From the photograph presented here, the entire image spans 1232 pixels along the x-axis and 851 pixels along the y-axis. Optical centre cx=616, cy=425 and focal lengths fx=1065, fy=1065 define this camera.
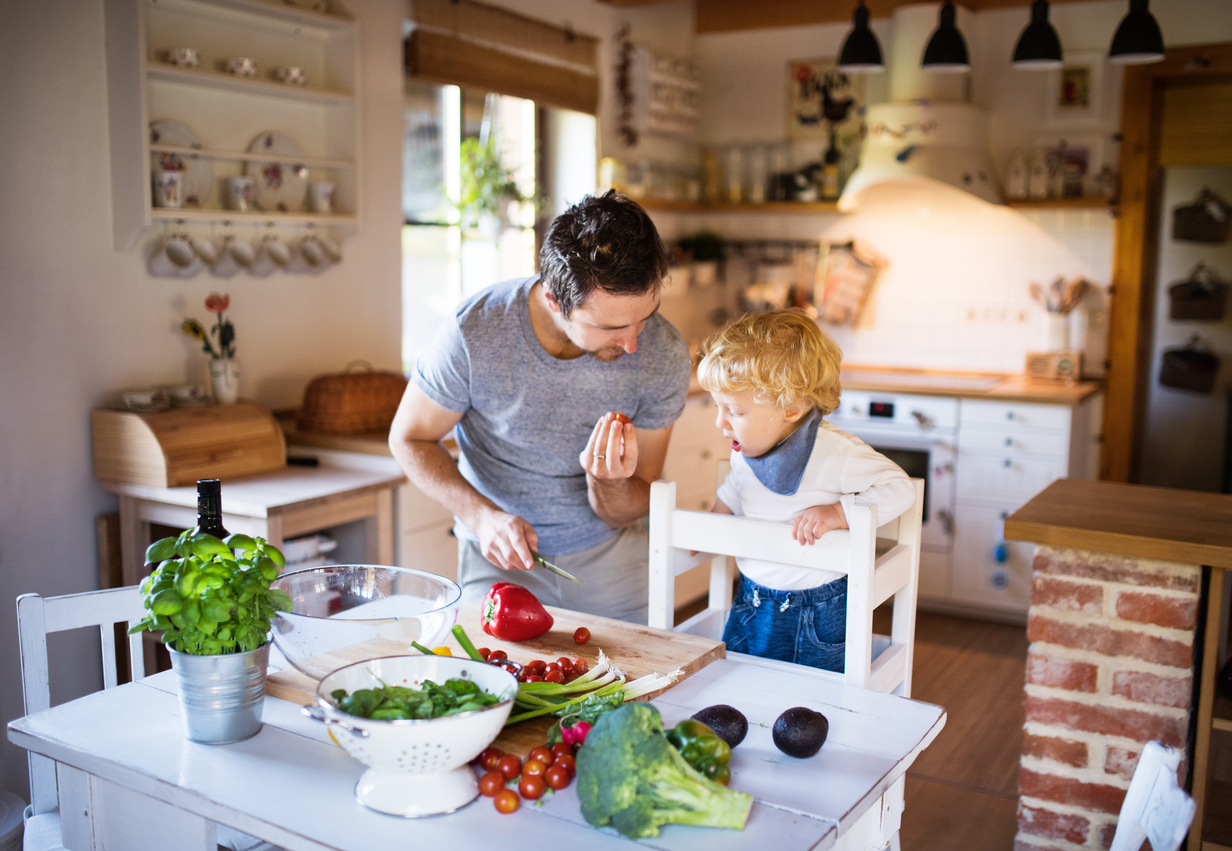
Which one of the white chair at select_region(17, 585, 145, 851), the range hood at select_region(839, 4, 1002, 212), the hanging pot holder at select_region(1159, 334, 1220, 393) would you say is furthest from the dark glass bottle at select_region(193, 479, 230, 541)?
the hanging pot holder at select_region(1159, 334, 1220, 393)

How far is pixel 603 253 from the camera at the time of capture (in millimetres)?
1723

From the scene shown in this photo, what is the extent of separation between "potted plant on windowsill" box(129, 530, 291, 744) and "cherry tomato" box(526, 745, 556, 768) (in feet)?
1.17

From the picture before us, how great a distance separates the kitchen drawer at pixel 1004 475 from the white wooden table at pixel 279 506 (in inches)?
97.0

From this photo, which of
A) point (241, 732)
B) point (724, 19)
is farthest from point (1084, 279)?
point (241, 732)

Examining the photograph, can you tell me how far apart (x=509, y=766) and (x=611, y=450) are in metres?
0.68

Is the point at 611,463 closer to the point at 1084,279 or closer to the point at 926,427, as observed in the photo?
the point at 926,427

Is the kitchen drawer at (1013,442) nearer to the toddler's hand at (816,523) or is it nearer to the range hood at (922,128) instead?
the range hood at (922,128)

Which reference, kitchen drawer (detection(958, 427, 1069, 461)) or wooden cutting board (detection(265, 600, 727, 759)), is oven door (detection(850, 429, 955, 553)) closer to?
kitchen drawer (detection(958, 427, 1069, 461))

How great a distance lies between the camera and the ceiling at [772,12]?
496cm

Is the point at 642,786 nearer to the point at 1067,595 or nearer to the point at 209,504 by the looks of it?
the point at 209,504

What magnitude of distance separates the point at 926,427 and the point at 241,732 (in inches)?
141

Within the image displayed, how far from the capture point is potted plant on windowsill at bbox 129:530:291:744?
1243 millimetres

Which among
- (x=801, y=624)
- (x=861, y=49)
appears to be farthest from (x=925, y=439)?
(x=801, y=624)

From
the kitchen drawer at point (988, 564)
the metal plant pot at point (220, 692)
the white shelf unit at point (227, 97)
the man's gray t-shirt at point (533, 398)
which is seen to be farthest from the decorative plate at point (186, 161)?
the kitchen drawer at point (988, 564)
